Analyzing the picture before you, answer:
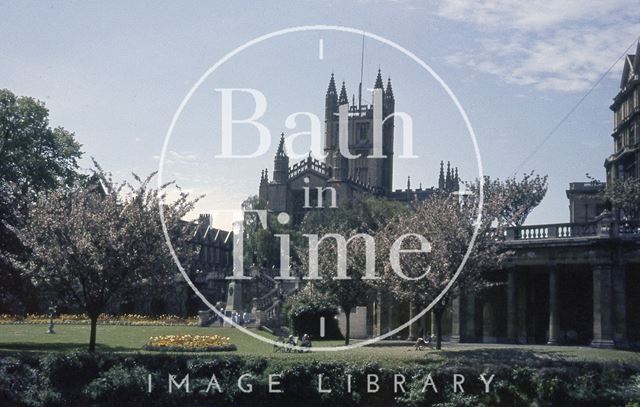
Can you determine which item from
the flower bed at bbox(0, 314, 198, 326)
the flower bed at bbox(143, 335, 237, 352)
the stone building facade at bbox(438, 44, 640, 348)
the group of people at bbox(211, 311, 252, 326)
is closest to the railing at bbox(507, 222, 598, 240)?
the stone building facade at bbox(438, 44, 640, 348)

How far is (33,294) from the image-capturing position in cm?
3966

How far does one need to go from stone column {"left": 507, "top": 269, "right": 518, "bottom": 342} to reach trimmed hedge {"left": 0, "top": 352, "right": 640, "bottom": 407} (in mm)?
18081

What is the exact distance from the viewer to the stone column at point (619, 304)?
37312 mm

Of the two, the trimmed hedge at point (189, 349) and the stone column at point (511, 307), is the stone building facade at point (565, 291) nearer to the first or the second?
the stone column at point (511, 307)

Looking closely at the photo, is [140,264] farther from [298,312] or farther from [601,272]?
[601,272]

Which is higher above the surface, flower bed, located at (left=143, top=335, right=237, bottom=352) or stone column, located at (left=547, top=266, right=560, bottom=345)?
stone column, located at (left=547, top=266, right=560, bottom=345)

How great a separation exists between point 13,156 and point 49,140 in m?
4.47

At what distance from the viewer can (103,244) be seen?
26953 millimetres

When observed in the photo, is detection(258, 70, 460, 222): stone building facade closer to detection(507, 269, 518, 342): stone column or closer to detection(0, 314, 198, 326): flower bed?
detection(0, 314, 198, 326): flower bed

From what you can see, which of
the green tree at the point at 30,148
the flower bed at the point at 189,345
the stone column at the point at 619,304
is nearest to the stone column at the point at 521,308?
the stone column at the point at 619,304

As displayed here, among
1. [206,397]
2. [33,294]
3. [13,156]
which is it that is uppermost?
[13,156]

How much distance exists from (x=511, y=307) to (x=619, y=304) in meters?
6.05

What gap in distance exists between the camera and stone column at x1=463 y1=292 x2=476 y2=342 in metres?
43.3

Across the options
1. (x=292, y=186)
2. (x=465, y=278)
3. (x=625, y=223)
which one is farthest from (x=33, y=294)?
(x=292, y=186)
